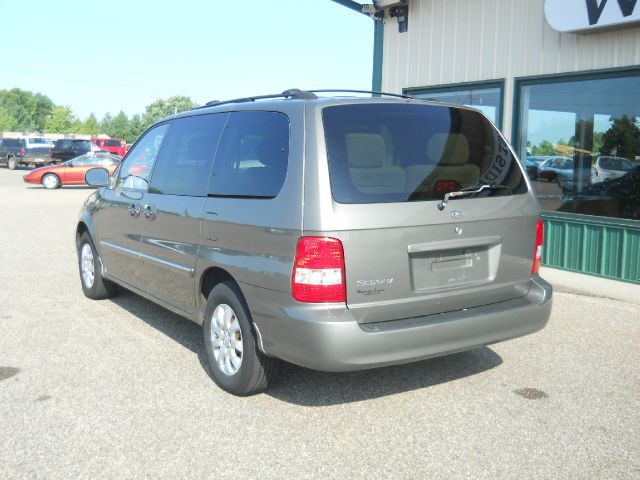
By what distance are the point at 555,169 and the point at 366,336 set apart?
5456 millimetres

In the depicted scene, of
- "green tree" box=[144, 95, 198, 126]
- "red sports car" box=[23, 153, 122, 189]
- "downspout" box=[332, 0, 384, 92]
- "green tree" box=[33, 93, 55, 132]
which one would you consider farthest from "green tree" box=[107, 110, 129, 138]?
"downspout" box=[332, 0, 384, 92]

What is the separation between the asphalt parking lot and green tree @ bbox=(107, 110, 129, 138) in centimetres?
17323

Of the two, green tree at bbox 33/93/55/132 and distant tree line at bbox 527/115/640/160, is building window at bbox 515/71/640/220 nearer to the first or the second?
distant tree line at bbox 527/115/640/160

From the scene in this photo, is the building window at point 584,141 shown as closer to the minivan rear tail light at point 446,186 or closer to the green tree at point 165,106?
the minivan rear tail light at point 446,186

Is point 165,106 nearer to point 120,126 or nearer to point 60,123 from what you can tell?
point 60,123

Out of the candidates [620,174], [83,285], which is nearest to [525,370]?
[620,174]

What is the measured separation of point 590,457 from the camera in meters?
3.46

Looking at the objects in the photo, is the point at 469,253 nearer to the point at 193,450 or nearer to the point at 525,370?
the point at 525,370

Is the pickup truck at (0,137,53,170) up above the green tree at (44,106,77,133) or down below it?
below

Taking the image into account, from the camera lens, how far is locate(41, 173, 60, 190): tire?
25906mm

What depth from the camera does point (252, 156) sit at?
4.22 metres

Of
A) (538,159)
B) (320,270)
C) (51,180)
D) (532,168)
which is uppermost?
(538,159)

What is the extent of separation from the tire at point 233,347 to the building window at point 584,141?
4921 mm

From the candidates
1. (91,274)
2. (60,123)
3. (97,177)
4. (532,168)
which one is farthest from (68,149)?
(60,123)
